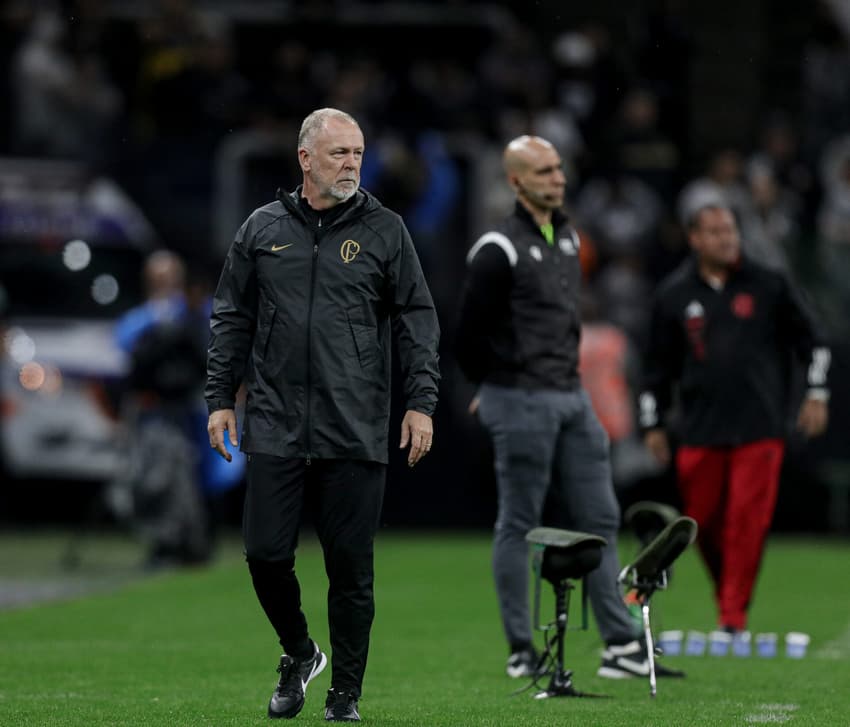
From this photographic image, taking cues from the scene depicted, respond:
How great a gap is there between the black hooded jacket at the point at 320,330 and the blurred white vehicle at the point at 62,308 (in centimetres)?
1224

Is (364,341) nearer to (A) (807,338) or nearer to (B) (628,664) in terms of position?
(B) (628,664)

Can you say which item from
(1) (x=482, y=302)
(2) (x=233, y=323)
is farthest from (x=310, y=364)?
(1) (x=482, y=302)

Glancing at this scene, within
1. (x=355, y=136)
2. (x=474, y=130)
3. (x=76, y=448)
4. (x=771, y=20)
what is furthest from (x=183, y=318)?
(x=771, y=20)

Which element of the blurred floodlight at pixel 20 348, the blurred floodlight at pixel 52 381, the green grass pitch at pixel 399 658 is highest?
the blurred floodlight at pixel 20 348

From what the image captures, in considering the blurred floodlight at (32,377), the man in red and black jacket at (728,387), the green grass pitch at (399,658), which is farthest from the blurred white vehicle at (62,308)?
the man in red and black jacket at (728,387)

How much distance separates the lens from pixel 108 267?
68.9ft

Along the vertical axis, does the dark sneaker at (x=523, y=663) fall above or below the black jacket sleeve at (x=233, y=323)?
below

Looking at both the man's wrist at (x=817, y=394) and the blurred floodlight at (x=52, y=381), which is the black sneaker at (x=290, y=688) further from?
the blurred floodlight at (x=52, y=381)

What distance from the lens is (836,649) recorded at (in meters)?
11.5

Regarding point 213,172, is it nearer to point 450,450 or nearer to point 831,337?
point 450,450

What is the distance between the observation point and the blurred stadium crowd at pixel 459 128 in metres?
20.4

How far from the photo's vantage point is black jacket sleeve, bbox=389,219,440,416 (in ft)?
26.5

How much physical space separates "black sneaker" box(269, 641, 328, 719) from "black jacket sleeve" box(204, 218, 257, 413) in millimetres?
1042

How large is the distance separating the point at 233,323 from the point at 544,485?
2.27 meters
